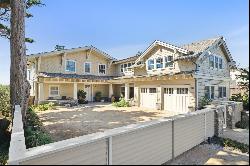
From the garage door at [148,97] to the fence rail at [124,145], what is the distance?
517 inches

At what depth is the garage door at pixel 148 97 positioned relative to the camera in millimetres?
22734

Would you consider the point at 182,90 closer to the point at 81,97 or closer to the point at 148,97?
the point at 148,97

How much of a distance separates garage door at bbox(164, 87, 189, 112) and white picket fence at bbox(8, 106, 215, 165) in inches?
395

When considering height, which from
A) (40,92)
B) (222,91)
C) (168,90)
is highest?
(168,90)

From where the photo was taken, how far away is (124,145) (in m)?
5.65

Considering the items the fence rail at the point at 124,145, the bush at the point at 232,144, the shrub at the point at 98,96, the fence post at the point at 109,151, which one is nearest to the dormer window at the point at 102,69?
the shrub at the point at 98,96

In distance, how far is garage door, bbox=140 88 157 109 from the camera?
22734 mm

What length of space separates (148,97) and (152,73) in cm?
258

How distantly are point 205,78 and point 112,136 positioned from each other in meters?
16.1

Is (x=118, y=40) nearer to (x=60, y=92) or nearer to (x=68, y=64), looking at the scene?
(x=68, y=64)

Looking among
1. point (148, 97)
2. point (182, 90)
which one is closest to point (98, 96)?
point (148, 97)

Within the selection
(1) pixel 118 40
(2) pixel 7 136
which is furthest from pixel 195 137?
(1) pixel 118 40

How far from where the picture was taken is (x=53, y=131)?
37.0 feet

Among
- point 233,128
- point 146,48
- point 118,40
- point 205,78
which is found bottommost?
point 233,128
